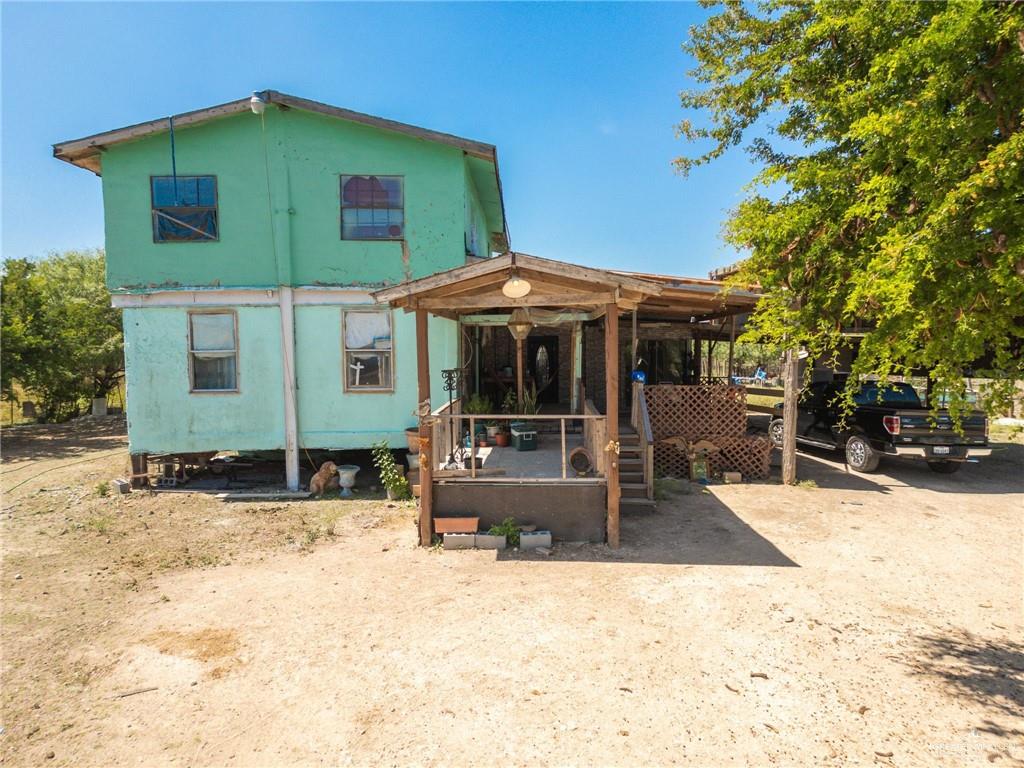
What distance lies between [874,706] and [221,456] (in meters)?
14.0

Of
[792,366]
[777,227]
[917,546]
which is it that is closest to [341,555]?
[777,227]

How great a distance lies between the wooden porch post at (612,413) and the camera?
6.76m

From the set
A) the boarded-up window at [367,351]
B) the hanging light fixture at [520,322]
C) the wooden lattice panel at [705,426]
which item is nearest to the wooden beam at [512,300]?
the hanging light fixture at [520,322]

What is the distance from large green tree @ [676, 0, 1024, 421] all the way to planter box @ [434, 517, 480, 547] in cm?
480

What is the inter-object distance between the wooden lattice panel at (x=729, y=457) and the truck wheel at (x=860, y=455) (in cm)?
205

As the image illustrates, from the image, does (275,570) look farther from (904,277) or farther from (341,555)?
(904,277)

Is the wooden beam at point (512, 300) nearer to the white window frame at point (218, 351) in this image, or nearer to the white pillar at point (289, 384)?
the white pillar at point (289, 384)

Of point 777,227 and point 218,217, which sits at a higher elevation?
point 218,217

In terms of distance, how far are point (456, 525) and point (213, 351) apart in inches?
266

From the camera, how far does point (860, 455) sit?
11.1 meters

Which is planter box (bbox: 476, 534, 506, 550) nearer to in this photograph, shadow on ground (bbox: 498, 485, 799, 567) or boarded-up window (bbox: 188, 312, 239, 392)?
shadow on ground (bbox: 498, 485, 799, 567)

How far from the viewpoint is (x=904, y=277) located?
2.61 meters

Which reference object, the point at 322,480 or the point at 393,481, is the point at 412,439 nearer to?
the point at 393,481

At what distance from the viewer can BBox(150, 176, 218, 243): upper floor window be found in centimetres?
1009
